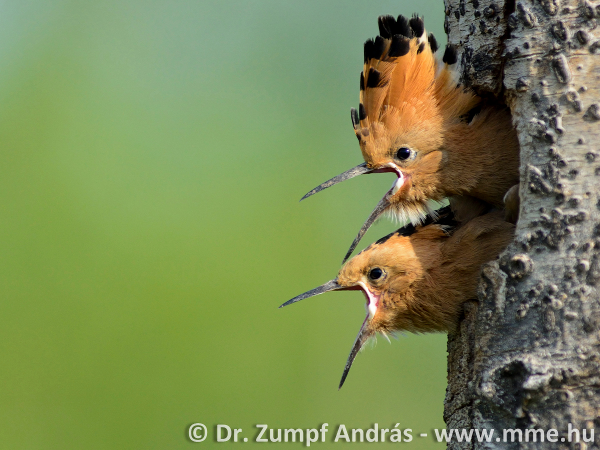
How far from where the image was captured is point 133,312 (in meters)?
5.64

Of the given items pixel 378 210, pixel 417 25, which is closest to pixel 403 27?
pixel 417 25

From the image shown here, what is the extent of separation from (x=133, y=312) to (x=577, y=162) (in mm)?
4839

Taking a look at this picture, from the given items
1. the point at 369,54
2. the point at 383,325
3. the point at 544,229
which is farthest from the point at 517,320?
the point at 369,54

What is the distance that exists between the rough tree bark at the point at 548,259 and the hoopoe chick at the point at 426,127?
207 millimetres

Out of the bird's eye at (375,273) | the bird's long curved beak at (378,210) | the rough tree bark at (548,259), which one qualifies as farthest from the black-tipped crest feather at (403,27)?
the bird's eye at (375,273)

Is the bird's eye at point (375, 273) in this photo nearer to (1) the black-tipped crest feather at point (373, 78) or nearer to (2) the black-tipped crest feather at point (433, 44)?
(1) the black-tipped crest feather at point (373, 78)

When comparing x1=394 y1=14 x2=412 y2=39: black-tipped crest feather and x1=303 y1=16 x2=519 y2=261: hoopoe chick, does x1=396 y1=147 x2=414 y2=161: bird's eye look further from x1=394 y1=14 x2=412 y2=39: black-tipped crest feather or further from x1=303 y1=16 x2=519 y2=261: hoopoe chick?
x1=394 y1=14 x2=412 y2=39: black-tipped crest feather

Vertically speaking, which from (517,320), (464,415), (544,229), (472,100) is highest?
(472,100)

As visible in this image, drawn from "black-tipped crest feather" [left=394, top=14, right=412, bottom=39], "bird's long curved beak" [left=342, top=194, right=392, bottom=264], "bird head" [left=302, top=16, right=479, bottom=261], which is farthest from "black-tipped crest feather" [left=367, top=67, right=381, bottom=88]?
"bird's long curved beak" [left=342, top=194, right=392, bottom=264]

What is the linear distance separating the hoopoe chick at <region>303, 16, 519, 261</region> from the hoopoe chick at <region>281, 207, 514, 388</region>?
0.10m

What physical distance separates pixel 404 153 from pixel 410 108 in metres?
0.13

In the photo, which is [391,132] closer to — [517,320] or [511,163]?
[511,163]

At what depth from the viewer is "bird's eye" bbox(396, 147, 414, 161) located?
1773mm

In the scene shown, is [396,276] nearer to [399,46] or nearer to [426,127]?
[426,127]
